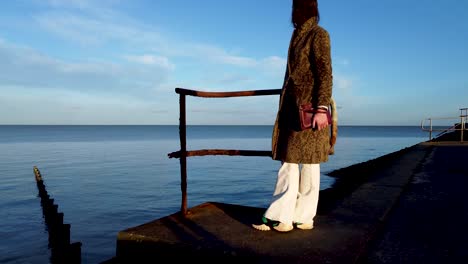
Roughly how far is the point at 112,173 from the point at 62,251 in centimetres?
1701

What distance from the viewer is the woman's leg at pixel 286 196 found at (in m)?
3.21

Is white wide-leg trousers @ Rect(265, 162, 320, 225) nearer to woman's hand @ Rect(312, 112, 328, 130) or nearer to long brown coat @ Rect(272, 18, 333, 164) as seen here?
long brown coat @ Rect(272, 18, 333, 164)

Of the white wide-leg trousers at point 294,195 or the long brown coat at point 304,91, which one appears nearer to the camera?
the long brown coat at point 304,91

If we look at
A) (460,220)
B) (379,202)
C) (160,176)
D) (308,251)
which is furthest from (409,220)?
(160,176)

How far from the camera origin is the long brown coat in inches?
118

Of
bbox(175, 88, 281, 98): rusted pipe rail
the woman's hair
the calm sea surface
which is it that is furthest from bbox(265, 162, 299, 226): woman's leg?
the calm sea surface

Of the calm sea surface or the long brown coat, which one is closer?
the long brown coat

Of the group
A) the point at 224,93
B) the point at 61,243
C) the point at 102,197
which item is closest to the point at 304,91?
the point at 224,93

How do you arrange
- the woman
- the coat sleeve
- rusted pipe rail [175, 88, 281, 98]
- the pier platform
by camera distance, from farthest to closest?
rusted pipe rail [175, 88, 281, 98] < the woman < the coat sleeve < the pier platform

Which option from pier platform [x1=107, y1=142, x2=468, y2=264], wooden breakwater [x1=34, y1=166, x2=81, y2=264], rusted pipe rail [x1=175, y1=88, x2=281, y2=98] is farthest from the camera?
wooden breakwater [x1=34, y1=166, x2=81, y2=264]

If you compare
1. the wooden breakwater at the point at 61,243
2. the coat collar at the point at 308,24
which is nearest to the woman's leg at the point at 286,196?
the coat collar at the point at 308,24

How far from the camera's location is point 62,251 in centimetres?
623

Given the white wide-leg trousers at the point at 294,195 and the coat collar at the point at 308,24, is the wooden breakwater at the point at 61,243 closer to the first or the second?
the white wide-leg trousers at the point at 294,195

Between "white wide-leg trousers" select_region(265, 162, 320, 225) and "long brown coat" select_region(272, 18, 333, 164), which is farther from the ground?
"long brown coat" select_region(272, 18, 333, 164)
